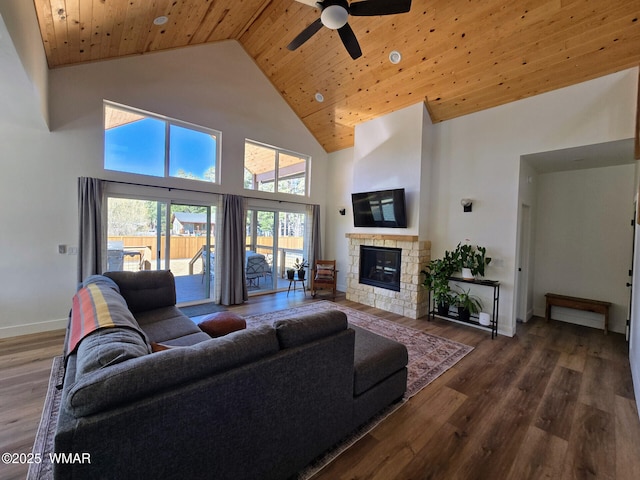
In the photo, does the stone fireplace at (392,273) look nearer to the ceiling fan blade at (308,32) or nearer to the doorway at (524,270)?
the doorway at (524,270)

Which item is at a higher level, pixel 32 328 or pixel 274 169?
pixel 274 169

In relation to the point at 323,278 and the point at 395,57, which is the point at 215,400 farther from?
the point at 395,57

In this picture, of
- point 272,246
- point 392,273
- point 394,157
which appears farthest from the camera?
point 272,246

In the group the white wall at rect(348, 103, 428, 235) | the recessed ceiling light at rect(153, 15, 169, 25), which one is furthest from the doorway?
the recessed ceiling light at rect(153, 15, 169, 25)

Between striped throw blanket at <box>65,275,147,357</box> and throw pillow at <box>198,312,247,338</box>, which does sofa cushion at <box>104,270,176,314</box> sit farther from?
throw pillow at <box>198,312,247,338</box>

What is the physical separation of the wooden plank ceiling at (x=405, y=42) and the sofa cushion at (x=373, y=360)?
4.05 m

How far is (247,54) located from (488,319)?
6.61 meters

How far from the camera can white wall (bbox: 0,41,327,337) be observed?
3529mm

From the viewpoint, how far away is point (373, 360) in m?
2.17

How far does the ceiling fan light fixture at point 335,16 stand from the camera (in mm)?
2703

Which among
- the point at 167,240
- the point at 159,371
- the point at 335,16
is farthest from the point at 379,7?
the point at 167,240

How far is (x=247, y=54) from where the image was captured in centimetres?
551

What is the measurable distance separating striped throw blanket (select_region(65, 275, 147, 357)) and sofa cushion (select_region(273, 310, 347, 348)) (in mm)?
967

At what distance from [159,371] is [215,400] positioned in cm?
30
